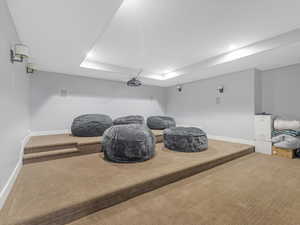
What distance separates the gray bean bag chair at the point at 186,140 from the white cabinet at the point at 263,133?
5.58 feet

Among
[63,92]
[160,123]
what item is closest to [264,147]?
[160,123]

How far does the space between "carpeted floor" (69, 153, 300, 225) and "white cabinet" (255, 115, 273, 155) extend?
1.38m

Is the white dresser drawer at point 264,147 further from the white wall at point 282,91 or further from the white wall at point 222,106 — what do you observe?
the white wall at point 282,91

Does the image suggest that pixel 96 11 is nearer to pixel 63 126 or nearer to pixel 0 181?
pixel 0 181

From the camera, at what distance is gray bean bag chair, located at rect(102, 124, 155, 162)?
8.77 ft

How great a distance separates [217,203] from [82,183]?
67.5 inches

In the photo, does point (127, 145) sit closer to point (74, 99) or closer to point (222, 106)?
point (74, 99)

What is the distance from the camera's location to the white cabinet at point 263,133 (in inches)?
149

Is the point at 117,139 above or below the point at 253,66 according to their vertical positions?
below

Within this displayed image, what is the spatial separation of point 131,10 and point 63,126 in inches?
165

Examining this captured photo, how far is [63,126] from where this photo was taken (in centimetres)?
478

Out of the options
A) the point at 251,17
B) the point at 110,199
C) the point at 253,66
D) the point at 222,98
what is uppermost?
the point at 251,17

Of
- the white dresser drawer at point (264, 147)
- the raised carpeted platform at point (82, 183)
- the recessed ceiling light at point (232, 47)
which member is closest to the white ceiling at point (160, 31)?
the recessed ceiling light at point (232, 47)

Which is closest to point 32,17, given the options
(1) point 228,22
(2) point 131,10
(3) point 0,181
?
(2) point 131,10
